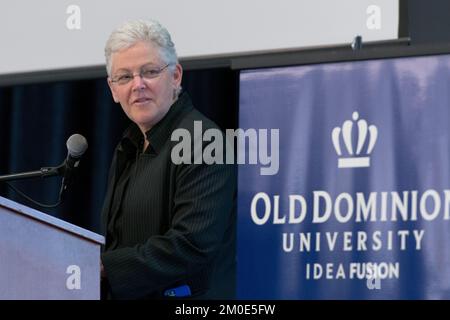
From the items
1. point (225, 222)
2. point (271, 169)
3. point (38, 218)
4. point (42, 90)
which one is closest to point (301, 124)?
point (271, 169)

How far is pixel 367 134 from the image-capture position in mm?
3840

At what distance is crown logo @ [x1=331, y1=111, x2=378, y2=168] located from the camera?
384 centimetres

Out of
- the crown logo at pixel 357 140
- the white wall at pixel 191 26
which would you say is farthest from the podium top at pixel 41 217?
the white wall at pixel 191 26

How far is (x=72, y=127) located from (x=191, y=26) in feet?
3.17

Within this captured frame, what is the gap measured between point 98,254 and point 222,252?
0.54 m

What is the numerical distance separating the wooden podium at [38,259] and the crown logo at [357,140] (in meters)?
0.82

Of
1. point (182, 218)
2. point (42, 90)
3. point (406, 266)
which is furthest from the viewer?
point (42, 90)

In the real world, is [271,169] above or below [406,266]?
above

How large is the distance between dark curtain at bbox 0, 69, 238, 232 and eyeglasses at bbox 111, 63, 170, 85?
98 cm

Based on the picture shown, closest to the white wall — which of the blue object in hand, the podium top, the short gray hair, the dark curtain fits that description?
the dark curtain

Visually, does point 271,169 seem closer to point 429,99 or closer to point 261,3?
point 429,99

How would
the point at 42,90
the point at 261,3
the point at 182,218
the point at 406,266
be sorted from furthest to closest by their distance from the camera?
the point at 42,90 → the point at 261,3 → the point at 182,218 → the point at 406,266

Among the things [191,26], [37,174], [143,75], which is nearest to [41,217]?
[37,174]

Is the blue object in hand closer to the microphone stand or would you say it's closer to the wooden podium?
the wooden podium
